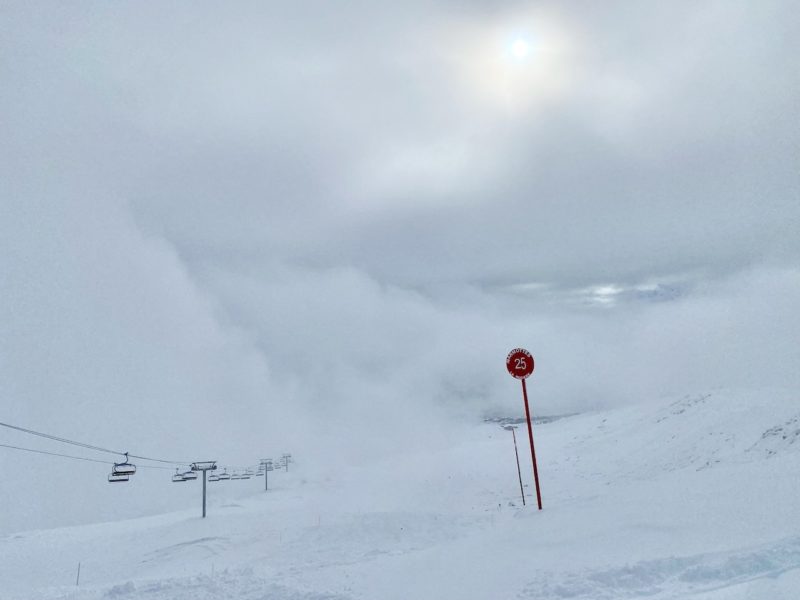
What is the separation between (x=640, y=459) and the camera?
31.2 metres

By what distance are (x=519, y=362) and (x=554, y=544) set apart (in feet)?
25.8

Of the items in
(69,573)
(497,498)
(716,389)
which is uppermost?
(716,389)

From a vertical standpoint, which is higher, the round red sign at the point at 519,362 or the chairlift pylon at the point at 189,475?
the round red sign at the point at 519,362

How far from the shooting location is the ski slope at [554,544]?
10.2 metres

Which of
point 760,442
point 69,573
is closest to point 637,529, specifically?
point 760,442

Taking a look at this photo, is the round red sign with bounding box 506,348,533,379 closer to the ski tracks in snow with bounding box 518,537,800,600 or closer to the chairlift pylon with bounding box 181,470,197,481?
the ski tracks in snow with bounding box 518,537,800,600

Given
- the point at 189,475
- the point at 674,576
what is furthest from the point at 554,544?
the point at 189,475

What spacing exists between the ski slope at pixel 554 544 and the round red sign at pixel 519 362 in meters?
5.27

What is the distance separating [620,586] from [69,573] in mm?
33133

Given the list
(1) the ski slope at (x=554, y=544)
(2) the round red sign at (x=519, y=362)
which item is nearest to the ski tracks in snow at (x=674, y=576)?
(1) the ski slope at (x=554, y=544)

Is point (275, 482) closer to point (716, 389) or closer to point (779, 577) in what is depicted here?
point (716, 389)

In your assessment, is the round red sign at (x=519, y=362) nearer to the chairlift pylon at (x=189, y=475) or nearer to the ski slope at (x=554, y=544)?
the ski slope at (x=554, y=544)

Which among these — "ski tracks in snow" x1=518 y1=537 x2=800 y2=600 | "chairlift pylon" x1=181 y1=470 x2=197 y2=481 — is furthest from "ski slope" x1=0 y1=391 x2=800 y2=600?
"chairlift pylon" x1=181 y1=470 x2=197 y2=481

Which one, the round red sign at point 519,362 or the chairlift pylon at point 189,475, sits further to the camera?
the chairlift pylon at point 189,475
